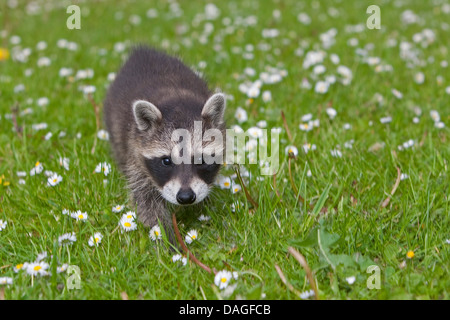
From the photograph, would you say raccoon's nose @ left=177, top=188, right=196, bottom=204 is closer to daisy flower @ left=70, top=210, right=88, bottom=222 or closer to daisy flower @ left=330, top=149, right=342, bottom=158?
daisy flower @ left=70, top=210, right=88, bottom=222

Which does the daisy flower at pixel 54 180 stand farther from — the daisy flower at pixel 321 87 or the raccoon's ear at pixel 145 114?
the daisy flower at pixel 321 87

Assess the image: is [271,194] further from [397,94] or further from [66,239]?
[397,94]

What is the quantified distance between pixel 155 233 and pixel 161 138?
2.71 ft

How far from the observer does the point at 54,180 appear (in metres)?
4.52

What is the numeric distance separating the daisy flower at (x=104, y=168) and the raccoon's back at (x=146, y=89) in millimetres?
271

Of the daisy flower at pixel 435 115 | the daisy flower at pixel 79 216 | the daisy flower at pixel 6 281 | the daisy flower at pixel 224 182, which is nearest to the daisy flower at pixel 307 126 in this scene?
the daisy flower at pixel 224 182

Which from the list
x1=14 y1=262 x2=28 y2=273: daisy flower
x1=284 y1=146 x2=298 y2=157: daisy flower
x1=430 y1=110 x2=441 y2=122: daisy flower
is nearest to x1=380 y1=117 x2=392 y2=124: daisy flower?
x1=430 y1=110 x2=441 y2=122: daisy flower

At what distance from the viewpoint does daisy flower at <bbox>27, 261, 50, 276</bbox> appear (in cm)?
340

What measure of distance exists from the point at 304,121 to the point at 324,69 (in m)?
1.37

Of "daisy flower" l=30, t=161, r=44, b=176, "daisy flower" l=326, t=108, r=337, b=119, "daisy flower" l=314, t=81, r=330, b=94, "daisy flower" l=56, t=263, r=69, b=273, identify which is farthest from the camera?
"daisy flower" l=314, t=81, r=330, b=94

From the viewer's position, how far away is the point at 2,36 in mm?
9289

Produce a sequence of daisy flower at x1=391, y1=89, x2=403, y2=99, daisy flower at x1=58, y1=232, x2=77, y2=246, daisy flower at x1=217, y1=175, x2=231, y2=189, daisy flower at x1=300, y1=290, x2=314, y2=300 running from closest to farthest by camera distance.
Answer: daisy flower at x1=300, y1=290, x2=314, y2=300 → daisy flower at x1=58, y1=232, x2=77, y2=246 → daisy flower at x1=217, y1=175, x2=231, y2=189 → daisy flower at x1=391, y1=89, x2=403, y2=99

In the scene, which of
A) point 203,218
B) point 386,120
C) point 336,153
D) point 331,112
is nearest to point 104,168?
point 203,218

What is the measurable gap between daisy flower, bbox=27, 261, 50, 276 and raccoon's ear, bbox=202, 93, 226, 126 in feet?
5.75
